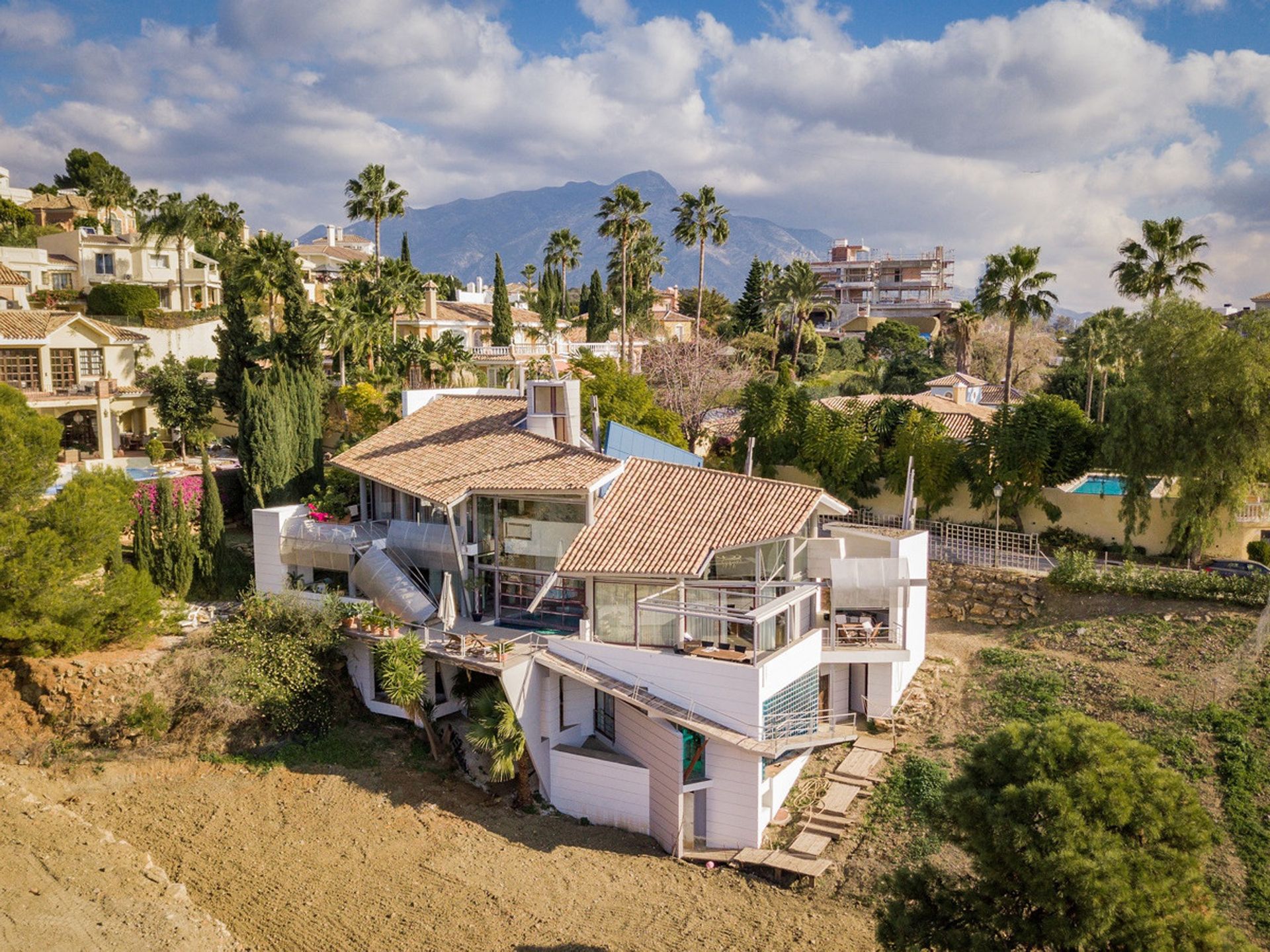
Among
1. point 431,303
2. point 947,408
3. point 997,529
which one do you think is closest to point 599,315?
point 431,303

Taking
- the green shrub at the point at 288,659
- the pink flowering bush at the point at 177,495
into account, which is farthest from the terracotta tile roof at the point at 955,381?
the green shrub at the point at 288,659

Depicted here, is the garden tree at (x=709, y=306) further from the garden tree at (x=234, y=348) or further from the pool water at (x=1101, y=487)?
the pool water at (x=1101, y=487)

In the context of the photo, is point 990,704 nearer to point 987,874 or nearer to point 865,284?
point 987,874

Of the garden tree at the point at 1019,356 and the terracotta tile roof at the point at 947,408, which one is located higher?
the garden tree at the point at 1019,356

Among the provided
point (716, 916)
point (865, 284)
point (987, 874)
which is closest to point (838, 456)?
point (716, 916)

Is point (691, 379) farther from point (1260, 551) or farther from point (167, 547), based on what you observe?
point (167, 547)

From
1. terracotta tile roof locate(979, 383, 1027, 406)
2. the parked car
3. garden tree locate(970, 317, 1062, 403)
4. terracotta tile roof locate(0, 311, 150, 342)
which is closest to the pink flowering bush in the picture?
terracotta tile roof locate(0, 311, 150, 342)
